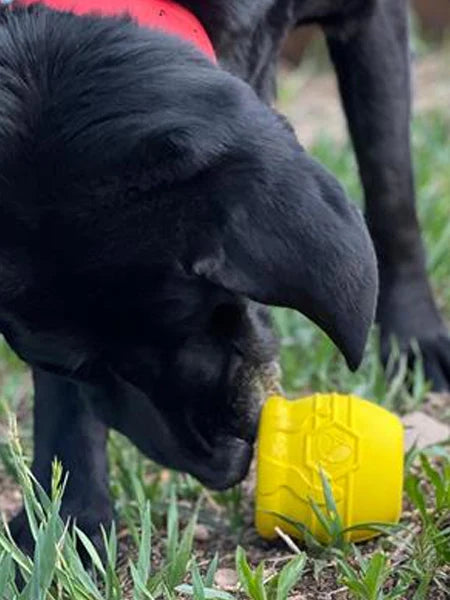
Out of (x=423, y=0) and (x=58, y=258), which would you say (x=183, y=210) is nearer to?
(x=58, y=258)

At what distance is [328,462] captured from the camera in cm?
248

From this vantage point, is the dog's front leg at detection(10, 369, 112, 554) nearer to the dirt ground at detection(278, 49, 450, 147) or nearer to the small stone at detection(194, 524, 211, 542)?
the small stone at detection(194, 524, 211, 542)

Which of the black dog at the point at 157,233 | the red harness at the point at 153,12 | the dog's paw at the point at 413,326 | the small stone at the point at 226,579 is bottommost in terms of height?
the dog's paw at the point at 413,326

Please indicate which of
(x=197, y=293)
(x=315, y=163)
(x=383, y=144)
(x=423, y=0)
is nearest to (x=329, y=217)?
(x=315, y=163)

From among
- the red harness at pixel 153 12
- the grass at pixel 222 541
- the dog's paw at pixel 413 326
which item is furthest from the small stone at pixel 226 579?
the dog's paw at pixel 413 326

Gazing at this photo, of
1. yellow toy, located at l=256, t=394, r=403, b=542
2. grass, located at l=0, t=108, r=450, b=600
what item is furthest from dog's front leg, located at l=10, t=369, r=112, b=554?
yellow toy, located at l=256, t=394, r=403, b=542

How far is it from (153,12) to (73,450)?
0.75 metres

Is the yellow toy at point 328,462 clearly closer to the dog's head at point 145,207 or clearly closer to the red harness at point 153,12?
the dog's head at point 145,207

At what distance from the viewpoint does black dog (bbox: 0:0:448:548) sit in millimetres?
2047

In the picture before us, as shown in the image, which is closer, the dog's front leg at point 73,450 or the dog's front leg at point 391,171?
the dog's front leg at point 73,450

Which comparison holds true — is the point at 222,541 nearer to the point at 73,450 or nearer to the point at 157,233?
the point at 73,450

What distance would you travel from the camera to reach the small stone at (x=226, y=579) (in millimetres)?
2318

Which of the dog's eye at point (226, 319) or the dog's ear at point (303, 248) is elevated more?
the dog's ear at point (303, 248)

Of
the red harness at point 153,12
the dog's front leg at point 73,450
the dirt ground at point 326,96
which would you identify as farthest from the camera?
the dirt ground at point 326,96
